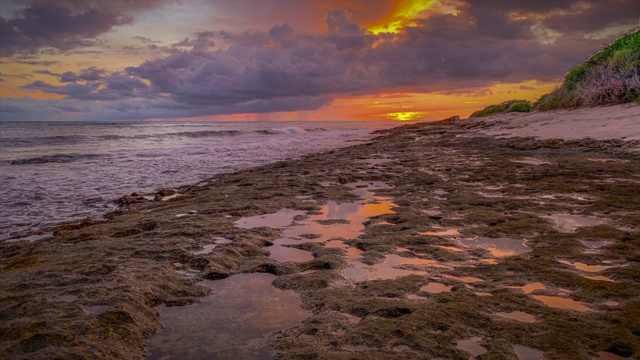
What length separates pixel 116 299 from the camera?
3.16 m

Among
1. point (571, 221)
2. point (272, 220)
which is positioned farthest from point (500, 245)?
point (272, 220)

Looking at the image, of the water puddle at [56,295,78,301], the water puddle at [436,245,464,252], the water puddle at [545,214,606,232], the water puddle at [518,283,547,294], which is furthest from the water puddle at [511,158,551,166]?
the water puddle at [56,295,78,301]

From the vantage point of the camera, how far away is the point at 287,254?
14.6ft

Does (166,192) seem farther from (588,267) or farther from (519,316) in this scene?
(588,267)

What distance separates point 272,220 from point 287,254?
1631 mm

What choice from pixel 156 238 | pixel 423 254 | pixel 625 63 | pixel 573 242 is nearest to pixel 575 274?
pixel 573 242

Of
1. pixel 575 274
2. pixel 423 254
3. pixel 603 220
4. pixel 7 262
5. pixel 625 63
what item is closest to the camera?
pixel 575 274

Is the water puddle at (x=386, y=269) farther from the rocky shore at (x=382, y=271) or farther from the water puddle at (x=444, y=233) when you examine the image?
the water puddle at (x=444, y=233)

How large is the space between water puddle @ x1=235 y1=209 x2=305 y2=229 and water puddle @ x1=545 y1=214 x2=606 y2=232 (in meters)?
3.58

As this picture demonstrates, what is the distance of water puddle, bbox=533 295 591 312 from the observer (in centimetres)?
288

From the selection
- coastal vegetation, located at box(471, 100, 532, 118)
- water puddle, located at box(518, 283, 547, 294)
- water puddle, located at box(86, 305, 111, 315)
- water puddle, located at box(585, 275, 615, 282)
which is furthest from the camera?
coastal vegetation, located at box(471, 100, 532, 118)

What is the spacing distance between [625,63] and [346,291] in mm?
24036

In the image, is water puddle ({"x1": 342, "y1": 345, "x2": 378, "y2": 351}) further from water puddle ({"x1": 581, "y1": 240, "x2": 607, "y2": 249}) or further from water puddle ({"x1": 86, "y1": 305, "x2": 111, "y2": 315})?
water puddle ({"x1": 581, "y1": 240, "x2": 607, "y2": 249})

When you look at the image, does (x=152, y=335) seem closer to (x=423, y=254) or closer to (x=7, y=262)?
(x=423, y=254)
